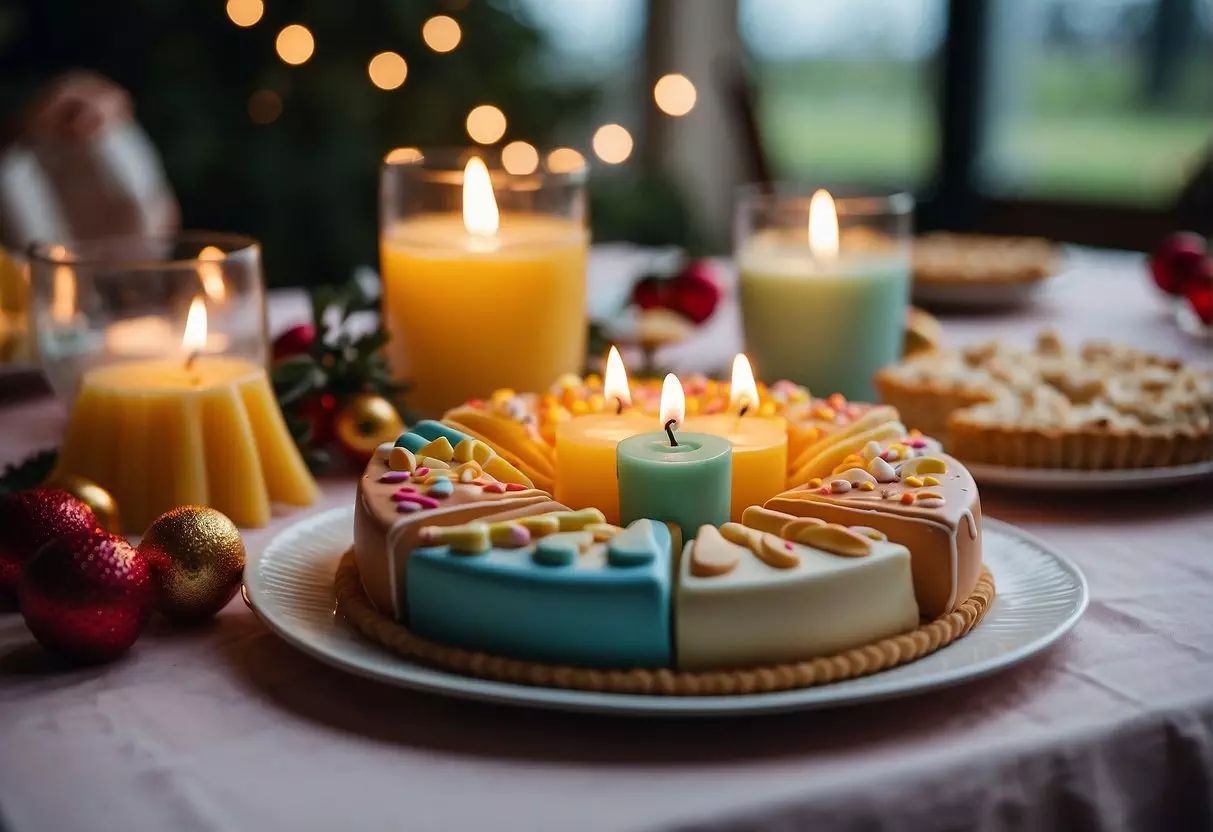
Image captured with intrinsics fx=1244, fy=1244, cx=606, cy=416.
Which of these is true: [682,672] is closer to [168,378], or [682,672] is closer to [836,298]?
[168,378]

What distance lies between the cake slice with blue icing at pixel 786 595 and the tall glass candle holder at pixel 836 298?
70 centimetres

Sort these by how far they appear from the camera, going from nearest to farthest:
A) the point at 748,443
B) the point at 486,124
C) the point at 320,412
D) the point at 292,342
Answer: the point at 748,443 < the point at 320,412 < the point at 292,342 < the point at 486,124

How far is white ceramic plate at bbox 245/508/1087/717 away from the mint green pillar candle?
0.16 meters

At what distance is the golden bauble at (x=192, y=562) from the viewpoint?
0.84 m

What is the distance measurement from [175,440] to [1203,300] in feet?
4.89

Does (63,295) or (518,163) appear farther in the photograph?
(518,163)

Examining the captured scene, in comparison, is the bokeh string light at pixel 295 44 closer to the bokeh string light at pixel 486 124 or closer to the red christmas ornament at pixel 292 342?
the bokeh string light at pixel 486 124

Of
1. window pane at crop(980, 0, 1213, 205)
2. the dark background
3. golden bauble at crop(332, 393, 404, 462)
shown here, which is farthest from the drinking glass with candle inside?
window pane at crop(980, 0, 1213, 205)

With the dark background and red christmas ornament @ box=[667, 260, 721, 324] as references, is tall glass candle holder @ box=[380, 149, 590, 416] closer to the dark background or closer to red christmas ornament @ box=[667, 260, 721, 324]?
red christmas ornament @ box=[667, 260, 721, 324]

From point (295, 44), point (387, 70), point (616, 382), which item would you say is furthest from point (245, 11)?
point (616, 382)

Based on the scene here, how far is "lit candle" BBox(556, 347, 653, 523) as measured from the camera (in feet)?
2.90

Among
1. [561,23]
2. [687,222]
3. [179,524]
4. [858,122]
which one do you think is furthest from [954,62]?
[179,524]

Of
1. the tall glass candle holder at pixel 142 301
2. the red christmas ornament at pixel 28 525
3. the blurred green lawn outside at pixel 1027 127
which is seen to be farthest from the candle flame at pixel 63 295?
the blurred green lawn outside at pixel 1027 127

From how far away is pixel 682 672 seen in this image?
28.0 inches
